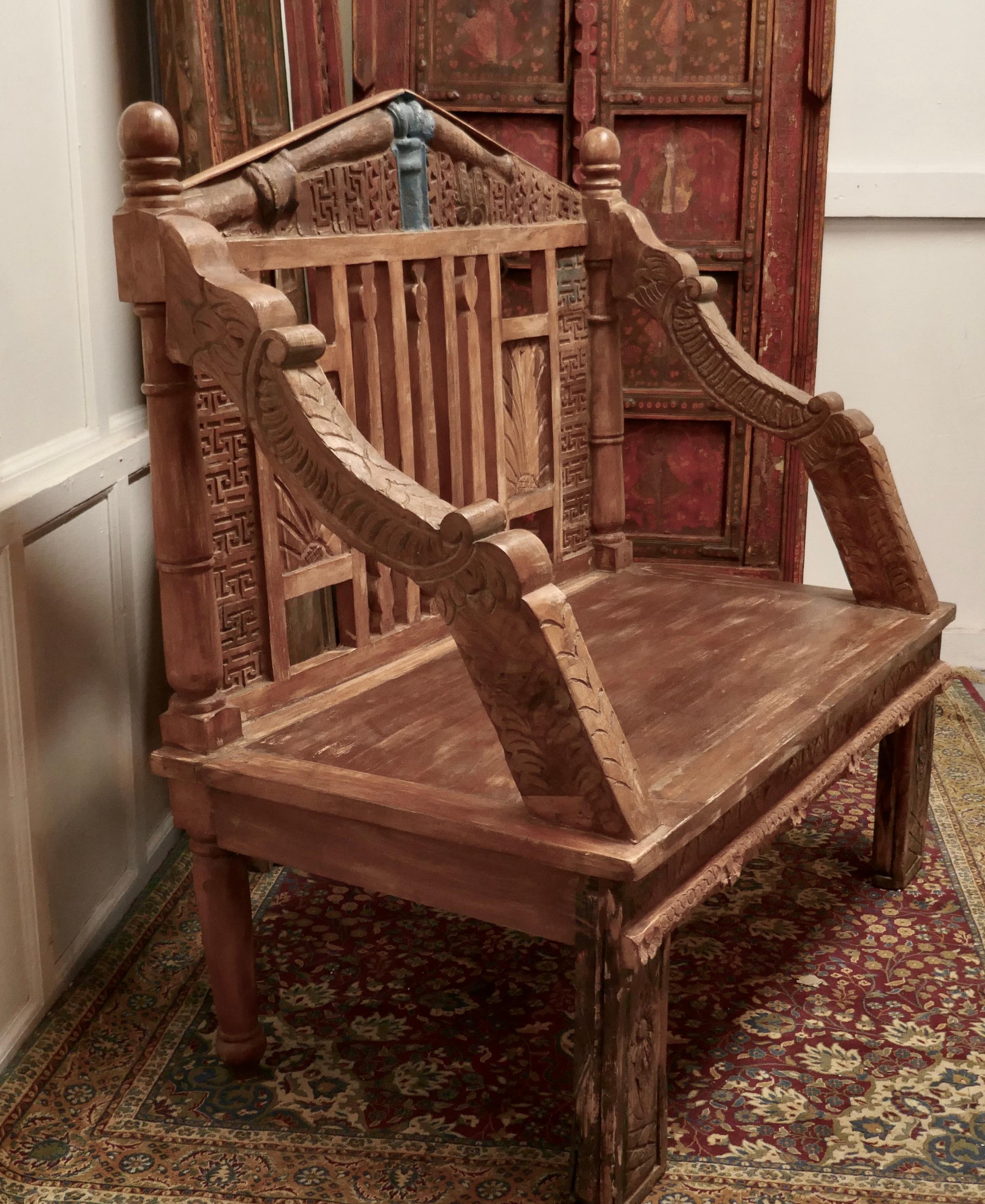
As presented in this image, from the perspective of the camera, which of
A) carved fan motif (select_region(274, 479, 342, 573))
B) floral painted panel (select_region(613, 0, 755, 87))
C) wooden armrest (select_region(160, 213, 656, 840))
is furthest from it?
floral painted panel (select_region(613, 0, 755, 87))

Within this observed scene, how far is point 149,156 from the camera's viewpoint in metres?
1.62

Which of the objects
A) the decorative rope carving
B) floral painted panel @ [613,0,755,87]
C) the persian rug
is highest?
floral painted panel @ [613,0,755,87]

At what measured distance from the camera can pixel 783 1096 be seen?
1.86 metres

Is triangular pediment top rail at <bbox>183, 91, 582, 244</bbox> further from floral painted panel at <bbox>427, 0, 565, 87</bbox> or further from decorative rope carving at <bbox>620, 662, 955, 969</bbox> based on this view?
decorative rope carving at <bbox>620, 662, 955, 969</bbox>

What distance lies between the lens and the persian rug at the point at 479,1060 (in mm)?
1697

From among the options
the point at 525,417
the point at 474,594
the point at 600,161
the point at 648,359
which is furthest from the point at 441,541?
the point at 648,359

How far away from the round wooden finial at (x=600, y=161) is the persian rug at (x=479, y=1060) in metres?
1.30

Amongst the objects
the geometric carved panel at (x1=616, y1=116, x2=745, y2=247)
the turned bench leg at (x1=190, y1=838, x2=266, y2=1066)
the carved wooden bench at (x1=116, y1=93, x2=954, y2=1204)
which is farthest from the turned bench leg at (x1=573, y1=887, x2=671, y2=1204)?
the geometric carved panel at (x1=616, y1=116, x2=745, y2=247)

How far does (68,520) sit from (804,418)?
47.3 inches

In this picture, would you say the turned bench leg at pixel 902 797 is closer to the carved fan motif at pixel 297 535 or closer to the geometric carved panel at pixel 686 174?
the carved fan motif at pixel 297 535

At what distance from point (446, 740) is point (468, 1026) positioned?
51cm

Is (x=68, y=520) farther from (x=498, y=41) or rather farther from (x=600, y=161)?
(x=498, y=41)

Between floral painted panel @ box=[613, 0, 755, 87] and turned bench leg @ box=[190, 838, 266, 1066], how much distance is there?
212 centimetres

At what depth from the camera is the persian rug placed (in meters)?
1.70
